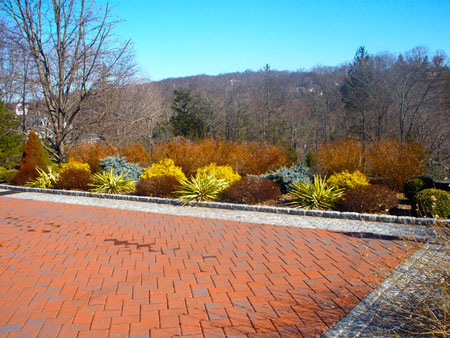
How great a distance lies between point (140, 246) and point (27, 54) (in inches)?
452

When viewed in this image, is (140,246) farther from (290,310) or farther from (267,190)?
(267,190)

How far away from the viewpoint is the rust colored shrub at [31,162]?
507 inches

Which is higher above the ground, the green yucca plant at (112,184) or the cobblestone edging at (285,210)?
the green yucca plant at (112,184)

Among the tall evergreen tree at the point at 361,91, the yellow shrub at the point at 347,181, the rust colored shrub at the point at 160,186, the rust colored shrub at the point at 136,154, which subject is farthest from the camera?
the tall evergreen tree at the point at 361,91

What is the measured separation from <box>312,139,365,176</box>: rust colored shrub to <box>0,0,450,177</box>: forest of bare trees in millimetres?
2294

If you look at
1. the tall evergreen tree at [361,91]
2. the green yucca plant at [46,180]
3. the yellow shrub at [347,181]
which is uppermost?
the tall evergreen tree at [361,91]

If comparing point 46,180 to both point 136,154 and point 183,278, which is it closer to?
point 136,154

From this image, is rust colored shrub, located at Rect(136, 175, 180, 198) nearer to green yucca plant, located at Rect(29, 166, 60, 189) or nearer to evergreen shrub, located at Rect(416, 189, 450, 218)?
green yucca plant, located at Rect(29, 166, 60, 189)

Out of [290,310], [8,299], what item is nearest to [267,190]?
[290,310]

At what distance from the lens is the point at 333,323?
313 centimetres

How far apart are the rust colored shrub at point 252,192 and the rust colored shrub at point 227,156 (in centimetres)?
295

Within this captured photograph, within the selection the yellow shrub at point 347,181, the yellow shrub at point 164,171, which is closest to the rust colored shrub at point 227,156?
the yellow shrub at point 164,171

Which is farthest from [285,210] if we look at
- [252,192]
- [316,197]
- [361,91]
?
[361,91]

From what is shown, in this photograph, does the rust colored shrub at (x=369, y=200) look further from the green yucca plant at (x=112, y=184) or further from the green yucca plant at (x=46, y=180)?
the green yucca plant at (x=46, y=180)
